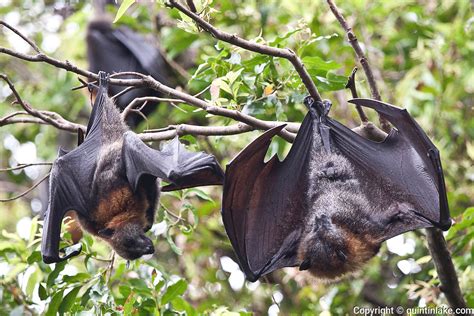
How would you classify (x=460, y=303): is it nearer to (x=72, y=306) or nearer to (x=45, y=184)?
(x=72, y=306)

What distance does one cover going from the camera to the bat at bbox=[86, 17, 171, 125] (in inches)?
420

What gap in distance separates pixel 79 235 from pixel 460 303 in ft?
11.7

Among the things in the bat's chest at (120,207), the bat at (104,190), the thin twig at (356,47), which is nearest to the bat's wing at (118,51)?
the bat at (104,190)

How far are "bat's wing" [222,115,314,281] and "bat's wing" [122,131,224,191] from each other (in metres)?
0.56

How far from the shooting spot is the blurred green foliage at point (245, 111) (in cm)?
564

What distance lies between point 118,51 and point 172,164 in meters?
7.15

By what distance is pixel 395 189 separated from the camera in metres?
5.45

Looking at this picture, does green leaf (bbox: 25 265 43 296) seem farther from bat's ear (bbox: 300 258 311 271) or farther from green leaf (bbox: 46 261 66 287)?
bat's ear (bbox: 300 258 311 271)

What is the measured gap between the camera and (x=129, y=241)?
5336 mm

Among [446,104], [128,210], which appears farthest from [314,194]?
[446,104]

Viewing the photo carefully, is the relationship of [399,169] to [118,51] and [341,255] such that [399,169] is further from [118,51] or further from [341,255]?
[118,51]

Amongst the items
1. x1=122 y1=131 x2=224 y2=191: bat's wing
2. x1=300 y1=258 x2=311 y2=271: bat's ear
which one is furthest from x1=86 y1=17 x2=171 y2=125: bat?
x1=300 y1=258 x2=311 y2=271: bat's ear

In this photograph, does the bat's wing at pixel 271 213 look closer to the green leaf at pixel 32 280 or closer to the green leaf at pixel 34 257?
the green leaf at pixel 34 257

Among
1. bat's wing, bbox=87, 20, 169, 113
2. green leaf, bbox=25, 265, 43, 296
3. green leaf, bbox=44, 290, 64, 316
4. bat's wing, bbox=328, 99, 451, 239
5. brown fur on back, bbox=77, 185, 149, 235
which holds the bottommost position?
bat's wing, bbox=87, 20, 169, 113
